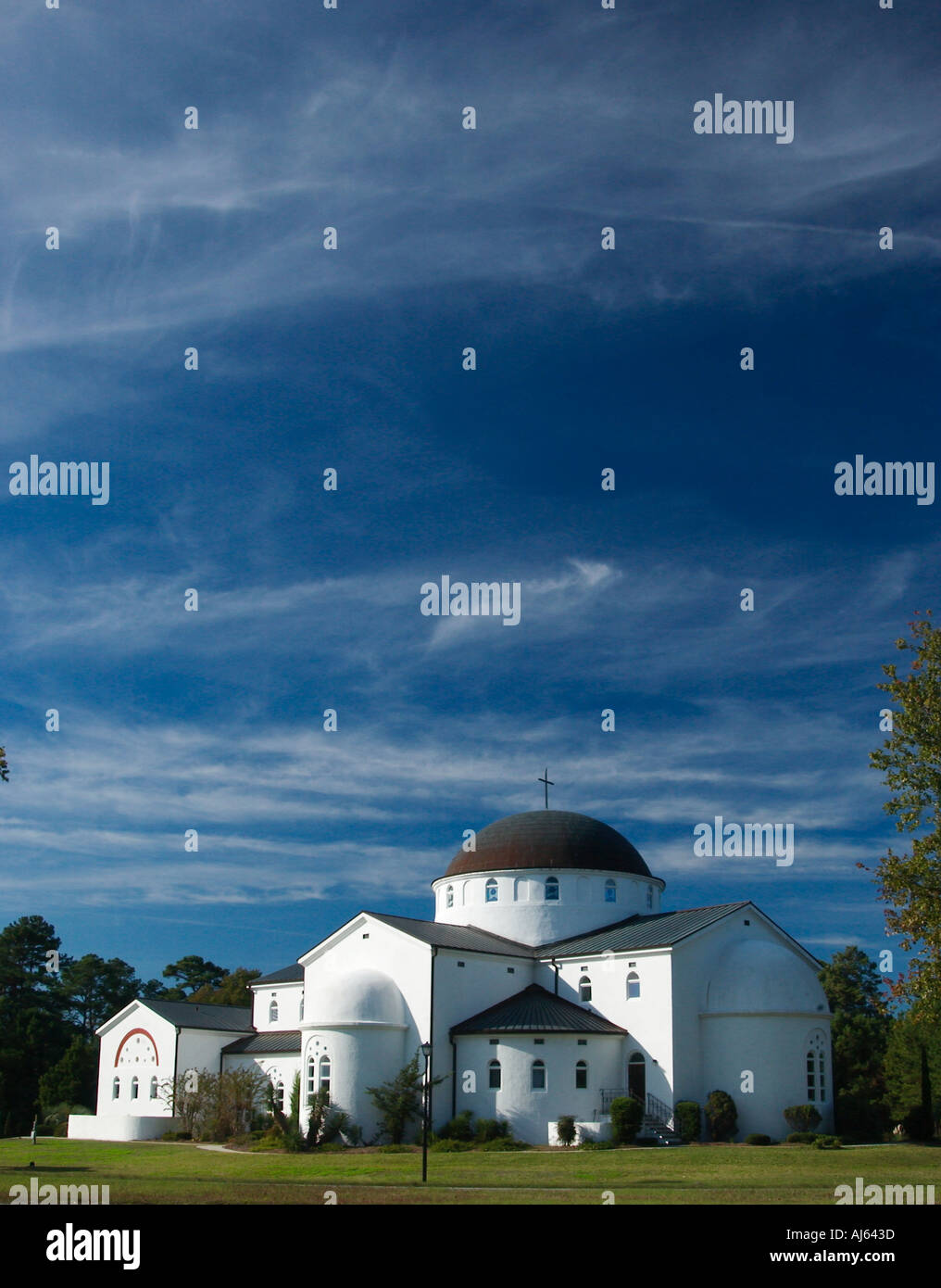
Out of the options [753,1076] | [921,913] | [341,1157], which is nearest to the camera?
[921,913]

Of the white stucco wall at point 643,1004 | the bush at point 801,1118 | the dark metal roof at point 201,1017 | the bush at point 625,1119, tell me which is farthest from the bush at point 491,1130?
the dark metal roof at point 201,1017

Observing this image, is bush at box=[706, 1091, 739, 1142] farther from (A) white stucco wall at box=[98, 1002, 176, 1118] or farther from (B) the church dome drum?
(A) white stucco wall at box=[98, 1002, 176, 1118]

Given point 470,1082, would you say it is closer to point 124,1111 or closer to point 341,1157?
point 341,1157

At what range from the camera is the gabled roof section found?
57.3 meters

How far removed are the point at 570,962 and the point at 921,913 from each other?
2142cm

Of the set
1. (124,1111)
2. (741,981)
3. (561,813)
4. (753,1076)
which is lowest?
(124,1111)

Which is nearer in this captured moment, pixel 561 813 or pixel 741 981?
pixel 741 981

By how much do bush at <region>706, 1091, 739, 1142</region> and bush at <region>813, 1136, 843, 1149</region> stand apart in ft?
10.2

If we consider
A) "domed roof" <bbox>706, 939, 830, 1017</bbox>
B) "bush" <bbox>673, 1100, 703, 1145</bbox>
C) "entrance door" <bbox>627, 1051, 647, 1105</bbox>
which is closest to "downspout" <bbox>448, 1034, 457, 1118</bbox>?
"entrance door" <bbox>627, 1051, 647, 1105</bbox>

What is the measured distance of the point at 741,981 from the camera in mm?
41844

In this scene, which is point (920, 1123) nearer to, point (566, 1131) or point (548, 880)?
point (566, 1131)
